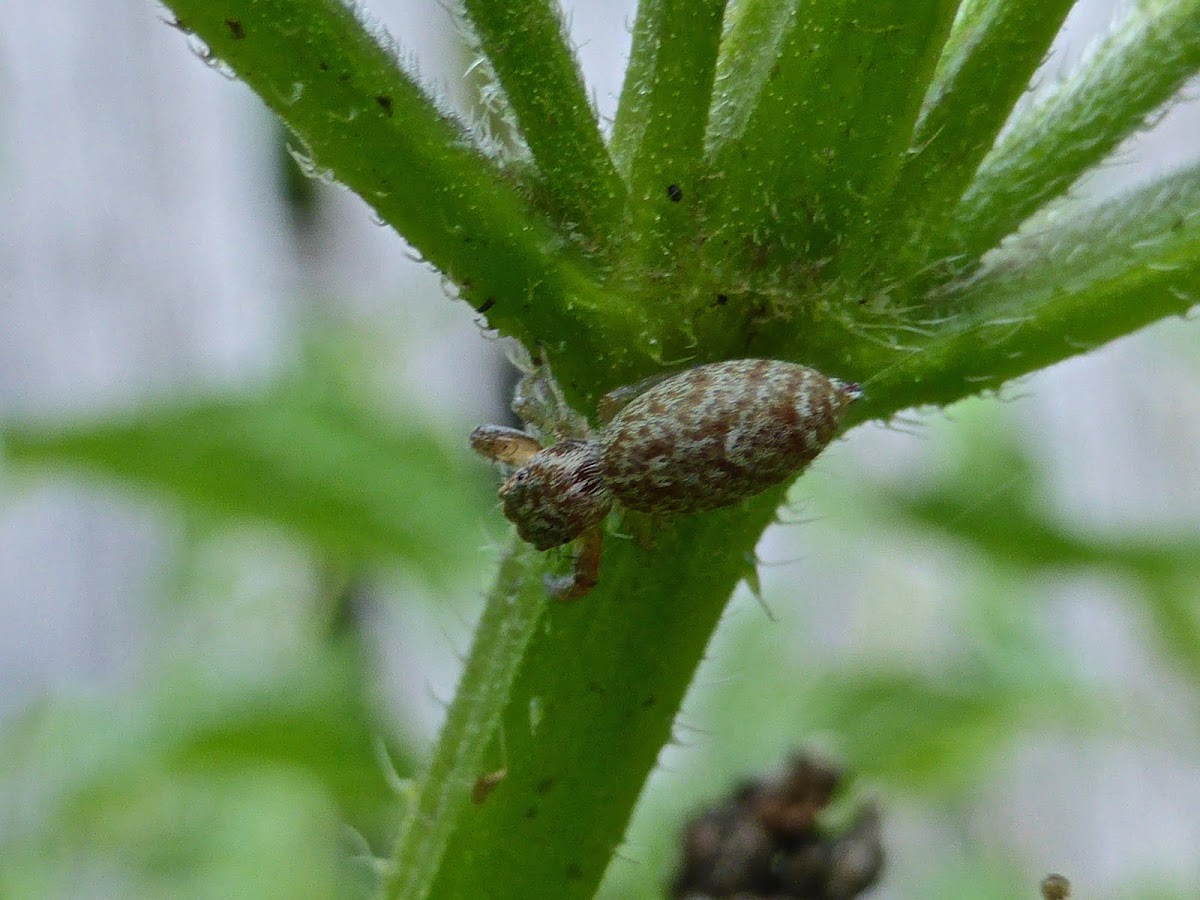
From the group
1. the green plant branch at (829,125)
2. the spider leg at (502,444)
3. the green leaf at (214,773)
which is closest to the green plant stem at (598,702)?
the green plant branch at (829,125)

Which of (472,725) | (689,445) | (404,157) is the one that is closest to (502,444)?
(689,445)

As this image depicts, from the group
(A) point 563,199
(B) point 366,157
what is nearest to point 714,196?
(A) point 563,199

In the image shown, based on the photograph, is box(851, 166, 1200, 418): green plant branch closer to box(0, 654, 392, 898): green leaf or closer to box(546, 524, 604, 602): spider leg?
box(546, 524, 604, 602): spider leg

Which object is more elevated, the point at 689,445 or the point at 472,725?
the point at 689,445

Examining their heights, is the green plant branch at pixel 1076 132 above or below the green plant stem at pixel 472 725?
above

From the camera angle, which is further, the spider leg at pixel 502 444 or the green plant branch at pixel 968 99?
the spider leg at pixel 502 444

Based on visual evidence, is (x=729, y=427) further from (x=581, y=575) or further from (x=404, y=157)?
(x=404, y=157)

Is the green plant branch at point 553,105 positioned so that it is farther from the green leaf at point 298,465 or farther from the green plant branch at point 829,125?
the green leaf at point 298,465
